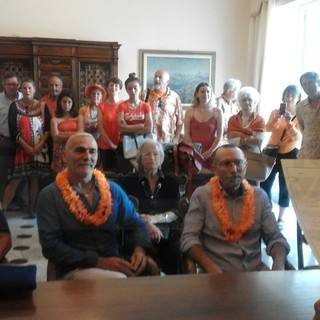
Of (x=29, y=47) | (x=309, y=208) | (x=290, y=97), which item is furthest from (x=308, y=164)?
(x=29, y=47)

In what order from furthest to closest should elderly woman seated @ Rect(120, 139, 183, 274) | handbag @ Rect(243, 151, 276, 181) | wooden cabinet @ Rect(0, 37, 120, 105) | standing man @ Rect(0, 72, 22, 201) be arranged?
wooden cabinet @ Rect(0, 37, 120, 105) → standing man @ Rect(0, 72, 22, 201) → handbag @ Rect(243, 151, 276, 181) → elderly woman seated @ Rect(120, 139, 183, 274)

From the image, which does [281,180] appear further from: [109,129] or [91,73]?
[91,73]

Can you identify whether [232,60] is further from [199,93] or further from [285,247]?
[285,247]

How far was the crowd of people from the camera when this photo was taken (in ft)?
7.00

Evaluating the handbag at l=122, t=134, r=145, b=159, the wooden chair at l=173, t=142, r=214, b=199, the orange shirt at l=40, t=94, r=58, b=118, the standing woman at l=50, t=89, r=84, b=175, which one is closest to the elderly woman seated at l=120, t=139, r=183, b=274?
the wooden chair at l=173, t=142, r=214, b=199

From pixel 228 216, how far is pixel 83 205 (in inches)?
27.1

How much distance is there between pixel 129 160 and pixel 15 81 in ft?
5.19

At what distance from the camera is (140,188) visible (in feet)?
9.04

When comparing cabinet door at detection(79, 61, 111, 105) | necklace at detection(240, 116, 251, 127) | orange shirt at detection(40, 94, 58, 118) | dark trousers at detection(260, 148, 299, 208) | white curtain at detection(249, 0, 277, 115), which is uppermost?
white curtain at detection(249, 0, 277, 115)

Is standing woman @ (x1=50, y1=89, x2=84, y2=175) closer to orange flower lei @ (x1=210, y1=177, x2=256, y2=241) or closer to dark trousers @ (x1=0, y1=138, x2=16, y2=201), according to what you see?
dark trousers @ (x1=0, y1=138, x2=16, y2=201)

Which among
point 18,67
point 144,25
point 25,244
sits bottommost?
point 25,244

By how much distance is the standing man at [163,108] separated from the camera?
5051mm

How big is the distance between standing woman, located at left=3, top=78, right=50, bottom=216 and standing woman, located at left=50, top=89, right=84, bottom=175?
124 mm

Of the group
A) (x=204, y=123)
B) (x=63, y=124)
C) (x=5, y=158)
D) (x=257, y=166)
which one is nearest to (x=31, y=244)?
(x=5, y=158)
